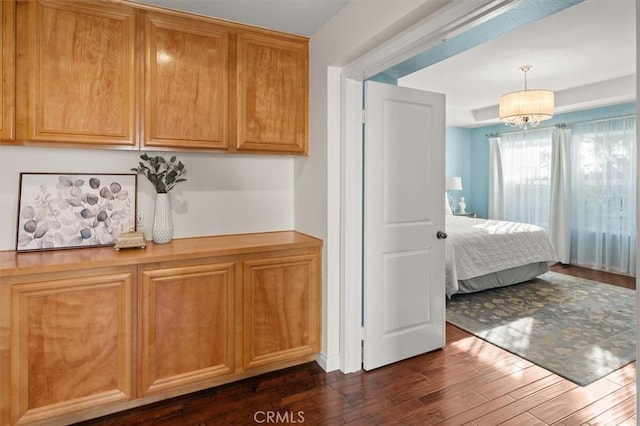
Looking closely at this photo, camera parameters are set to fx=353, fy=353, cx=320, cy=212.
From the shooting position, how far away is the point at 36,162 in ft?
6.91

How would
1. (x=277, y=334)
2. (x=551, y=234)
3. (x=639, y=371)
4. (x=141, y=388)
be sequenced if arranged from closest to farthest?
(x=639, y=371)
(x=141, y=388)
(x=277, y=334)
(x=551, y=234)

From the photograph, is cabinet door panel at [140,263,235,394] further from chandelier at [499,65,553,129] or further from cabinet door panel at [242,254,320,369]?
chandelier at [499,65,553,129]

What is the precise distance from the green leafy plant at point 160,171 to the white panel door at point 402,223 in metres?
1.27

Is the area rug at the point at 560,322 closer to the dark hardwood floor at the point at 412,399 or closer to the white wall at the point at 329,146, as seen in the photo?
the dark hardwood floor at the point at 412,399

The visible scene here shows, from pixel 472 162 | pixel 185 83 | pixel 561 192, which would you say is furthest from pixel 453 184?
pixel 185 83

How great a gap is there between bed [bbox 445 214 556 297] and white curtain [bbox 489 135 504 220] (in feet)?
6.30

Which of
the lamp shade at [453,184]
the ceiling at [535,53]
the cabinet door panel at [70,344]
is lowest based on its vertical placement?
the cabinet door panel at [70,344]

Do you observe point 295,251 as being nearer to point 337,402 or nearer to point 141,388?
point 337,402

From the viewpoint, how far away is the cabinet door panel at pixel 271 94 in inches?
93.3

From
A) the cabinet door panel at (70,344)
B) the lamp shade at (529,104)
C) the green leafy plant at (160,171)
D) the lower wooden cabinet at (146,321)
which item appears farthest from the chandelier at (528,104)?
the cabinet door panel at (70,344)

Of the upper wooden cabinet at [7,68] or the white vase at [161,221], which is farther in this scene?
the white vase at [161,221]

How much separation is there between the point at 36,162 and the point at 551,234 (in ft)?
20.9

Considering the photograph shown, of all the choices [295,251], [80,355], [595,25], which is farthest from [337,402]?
[595,25]

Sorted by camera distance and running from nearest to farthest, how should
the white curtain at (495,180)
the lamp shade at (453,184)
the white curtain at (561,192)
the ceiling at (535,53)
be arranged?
the ceiling at (535,53) < the white curtain at (561,192) < the lamp shade at (453,184) < the white curtain at (495,180)
